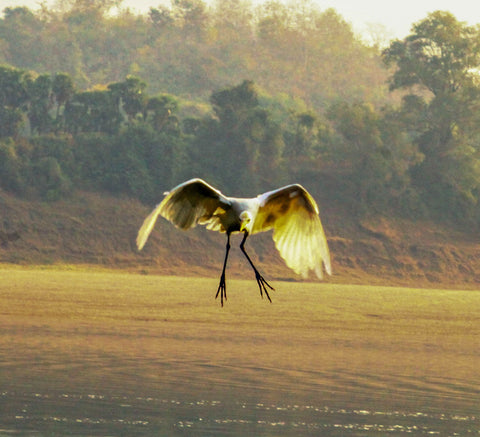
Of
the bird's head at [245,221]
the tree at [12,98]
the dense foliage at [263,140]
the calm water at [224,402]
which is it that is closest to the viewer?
the bird's head at [245,221]

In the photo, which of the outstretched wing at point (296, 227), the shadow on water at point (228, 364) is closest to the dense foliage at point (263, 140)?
the shadow on water at point (228, 364)

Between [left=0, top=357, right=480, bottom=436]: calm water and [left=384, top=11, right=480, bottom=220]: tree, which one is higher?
[left=384, top=11, right=480, bottom=220]: tree

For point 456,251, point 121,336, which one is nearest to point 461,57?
point 456,251

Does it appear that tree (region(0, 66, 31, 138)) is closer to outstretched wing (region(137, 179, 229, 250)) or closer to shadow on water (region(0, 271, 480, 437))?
shadow on water (region(0, 271, 480, 437))

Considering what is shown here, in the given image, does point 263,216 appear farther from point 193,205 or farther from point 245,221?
point 245,221

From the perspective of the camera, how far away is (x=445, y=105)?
156 feet

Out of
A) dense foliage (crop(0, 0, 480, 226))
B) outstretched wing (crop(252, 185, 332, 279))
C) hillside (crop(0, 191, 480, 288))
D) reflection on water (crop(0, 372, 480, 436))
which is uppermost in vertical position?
dense foliage (crop(0, 0, 480, 226))

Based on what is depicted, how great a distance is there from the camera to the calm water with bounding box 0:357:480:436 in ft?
37.4

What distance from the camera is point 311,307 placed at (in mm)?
25219

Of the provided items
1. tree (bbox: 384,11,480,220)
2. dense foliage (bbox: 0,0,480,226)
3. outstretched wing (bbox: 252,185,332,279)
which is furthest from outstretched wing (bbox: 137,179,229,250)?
tree (bbox: 384,11,480,220)

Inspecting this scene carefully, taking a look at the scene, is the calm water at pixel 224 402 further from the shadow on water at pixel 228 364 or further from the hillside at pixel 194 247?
the hillside at pixel 194 247

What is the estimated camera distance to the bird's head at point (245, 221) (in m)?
8.00

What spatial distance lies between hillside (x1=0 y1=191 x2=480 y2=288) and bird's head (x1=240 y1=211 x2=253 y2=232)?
85.0ft

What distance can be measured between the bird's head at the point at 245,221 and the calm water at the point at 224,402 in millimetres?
3764
